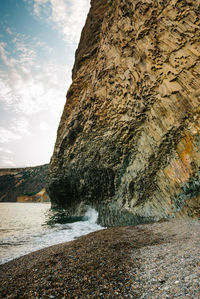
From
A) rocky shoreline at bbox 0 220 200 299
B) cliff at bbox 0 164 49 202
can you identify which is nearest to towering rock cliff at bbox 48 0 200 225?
rocky shoreline at bbox 0 220 200 299

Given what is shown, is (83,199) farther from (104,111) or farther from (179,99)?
(179,99)

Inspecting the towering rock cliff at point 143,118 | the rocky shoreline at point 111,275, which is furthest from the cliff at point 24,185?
the rocky shoreline at point 111,275

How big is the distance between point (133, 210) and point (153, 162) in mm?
4334

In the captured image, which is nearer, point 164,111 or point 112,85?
point 164,111

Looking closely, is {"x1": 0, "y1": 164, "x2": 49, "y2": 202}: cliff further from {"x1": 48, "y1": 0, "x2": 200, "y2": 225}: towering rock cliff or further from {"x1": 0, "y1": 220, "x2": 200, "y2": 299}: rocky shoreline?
{"x1": 0, "y1": 220, "x2": 200, "y2": 299}: rocky shoreline

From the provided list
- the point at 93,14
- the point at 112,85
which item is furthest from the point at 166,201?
the point at 93,14

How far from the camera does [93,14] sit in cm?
2461

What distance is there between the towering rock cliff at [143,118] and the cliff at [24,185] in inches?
3922

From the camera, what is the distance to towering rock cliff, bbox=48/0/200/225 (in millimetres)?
10172

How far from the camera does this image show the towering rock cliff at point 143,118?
1017 centimetres

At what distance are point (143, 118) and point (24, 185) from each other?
5005 inches

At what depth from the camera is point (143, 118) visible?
42.9ft

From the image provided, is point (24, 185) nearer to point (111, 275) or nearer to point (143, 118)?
A: point (143, 118)

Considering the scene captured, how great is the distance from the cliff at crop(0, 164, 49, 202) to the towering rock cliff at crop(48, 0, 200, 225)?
99.6 m
